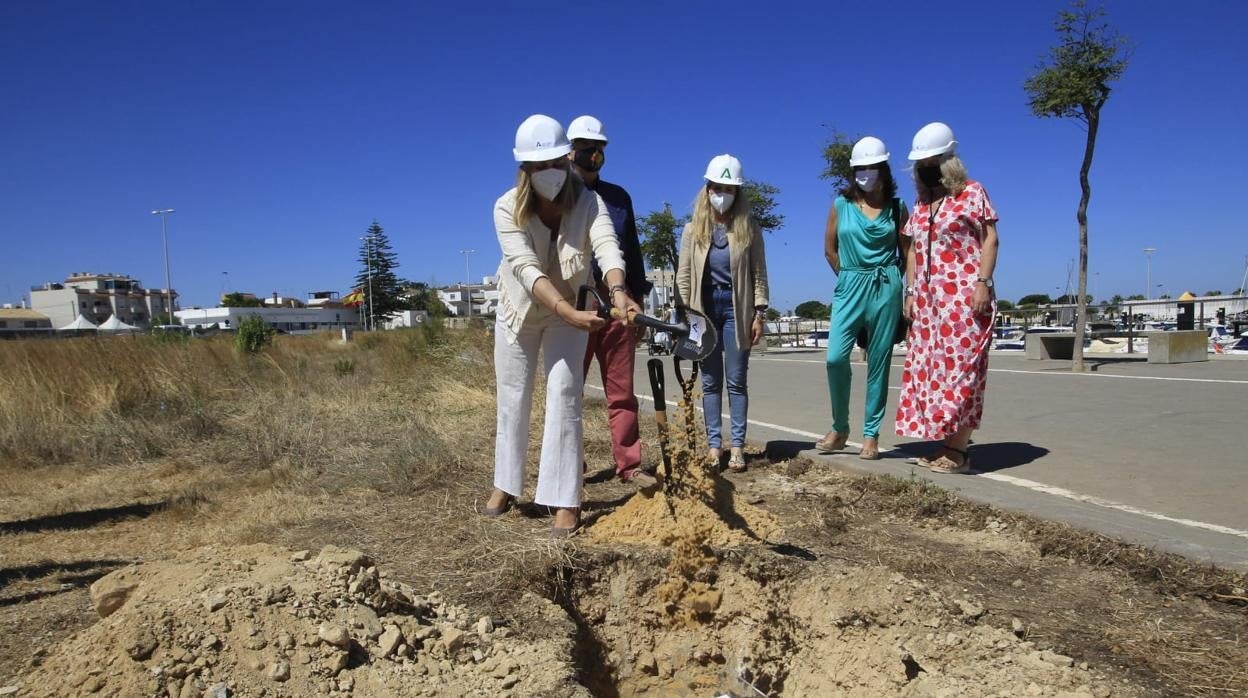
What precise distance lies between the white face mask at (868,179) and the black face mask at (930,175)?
258mm

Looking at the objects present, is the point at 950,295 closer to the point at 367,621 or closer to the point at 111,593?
the point at 367,621

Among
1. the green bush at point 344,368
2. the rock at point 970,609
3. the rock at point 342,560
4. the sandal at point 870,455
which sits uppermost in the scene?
the green bush at point 344,368

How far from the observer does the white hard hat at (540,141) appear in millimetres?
3557

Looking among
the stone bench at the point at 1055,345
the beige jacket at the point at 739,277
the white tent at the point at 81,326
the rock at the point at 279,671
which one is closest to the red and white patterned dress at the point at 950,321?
the beige jacket at the point at 739,277

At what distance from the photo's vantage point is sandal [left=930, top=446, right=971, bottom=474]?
4727mm

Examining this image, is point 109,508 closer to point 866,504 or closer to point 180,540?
point 180,540

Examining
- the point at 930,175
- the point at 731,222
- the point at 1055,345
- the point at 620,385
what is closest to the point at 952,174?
the point at 930,175

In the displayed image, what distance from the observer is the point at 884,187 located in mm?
5168

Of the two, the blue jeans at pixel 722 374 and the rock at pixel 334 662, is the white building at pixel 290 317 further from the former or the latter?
the rock at pixel 334 662

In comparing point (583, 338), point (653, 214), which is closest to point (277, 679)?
point (583, 338)

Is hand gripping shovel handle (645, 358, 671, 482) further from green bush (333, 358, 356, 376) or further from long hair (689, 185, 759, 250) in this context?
green bush (333, 358, 356, 376)

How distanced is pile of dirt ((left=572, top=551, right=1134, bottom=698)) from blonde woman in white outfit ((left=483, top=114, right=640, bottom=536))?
0.61 metres

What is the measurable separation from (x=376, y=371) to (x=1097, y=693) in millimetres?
12514

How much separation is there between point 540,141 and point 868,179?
8.05 feet
